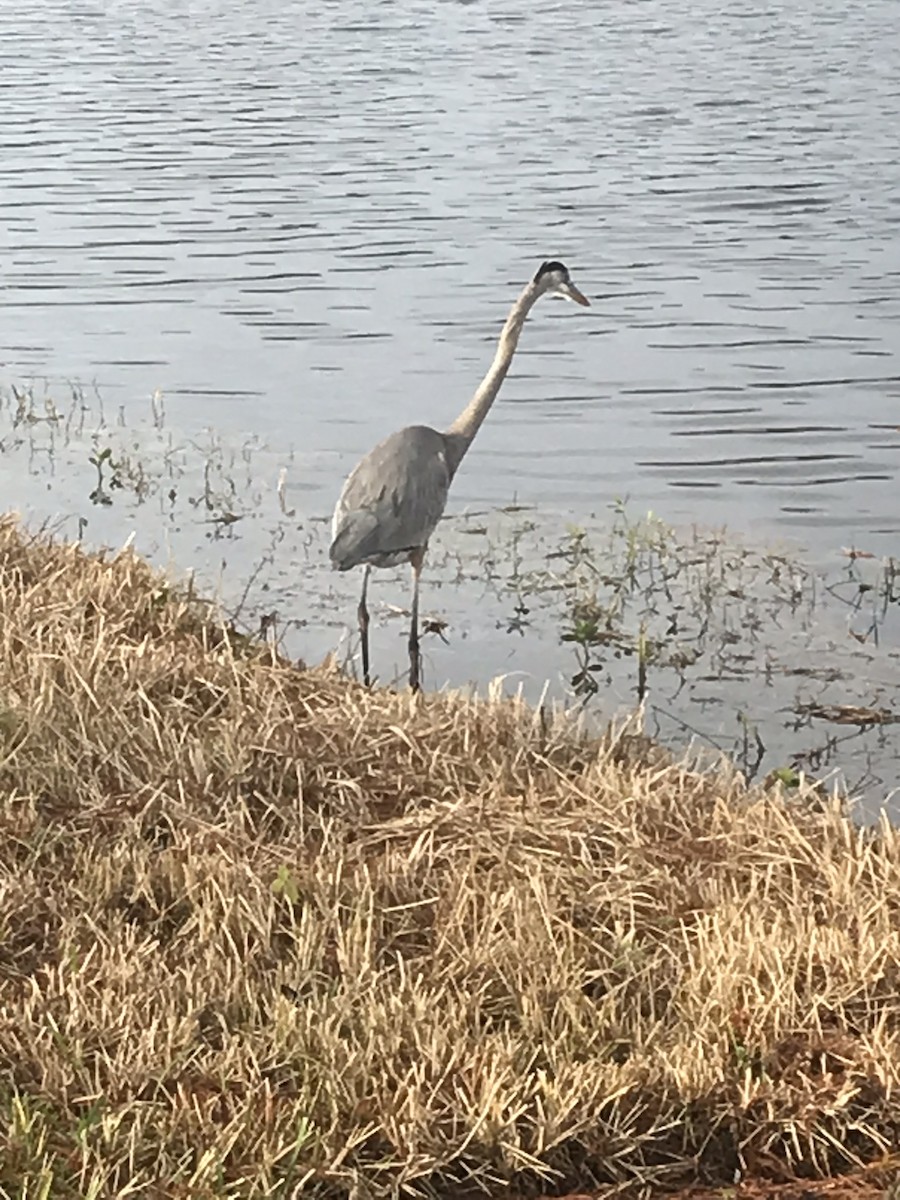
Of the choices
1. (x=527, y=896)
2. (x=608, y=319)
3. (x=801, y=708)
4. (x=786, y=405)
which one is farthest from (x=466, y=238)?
(x=527, y=896)

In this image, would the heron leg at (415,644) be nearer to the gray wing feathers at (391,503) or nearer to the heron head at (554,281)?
the gray wing feathers at (391,503)

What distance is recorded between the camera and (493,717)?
5.96 metres

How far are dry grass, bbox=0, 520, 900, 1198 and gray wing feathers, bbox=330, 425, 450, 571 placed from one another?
2.23m

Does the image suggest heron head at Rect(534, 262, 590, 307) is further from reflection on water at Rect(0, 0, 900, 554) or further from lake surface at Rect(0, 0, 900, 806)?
reflection on water at Rect(0, 0, 900, 554)

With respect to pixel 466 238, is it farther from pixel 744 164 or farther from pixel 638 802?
pixel 638 802

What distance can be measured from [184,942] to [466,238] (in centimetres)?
1363

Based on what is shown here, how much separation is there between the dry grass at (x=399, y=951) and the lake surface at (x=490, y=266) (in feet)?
8.69

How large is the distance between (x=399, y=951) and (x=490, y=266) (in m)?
12.4

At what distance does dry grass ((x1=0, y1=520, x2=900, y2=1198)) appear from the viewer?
12.7 ft

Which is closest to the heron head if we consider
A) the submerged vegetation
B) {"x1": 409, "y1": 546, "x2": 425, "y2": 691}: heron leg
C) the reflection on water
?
the submerged vegetation

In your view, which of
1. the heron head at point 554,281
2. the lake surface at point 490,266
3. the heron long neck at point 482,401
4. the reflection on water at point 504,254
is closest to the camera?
the heron long neck at point 482,401

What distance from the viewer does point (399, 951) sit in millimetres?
4621

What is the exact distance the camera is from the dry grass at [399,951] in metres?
3.86

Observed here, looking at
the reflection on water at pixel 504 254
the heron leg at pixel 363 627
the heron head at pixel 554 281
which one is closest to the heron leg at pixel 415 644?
the heron leg at pixel 363 627
